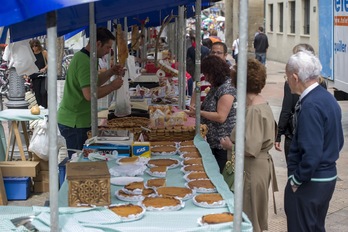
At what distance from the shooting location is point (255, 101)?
4.84 m

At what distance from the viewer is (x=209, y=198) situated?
381 cm

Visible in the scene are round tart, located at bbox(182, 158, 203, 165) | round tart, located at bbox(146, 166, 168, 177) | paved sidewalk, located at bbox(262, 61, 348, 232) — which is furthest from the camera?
paved sidewalk, located at bbox(262, 61, 348, 232)

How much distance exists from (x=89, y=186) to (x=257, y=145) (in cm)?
152

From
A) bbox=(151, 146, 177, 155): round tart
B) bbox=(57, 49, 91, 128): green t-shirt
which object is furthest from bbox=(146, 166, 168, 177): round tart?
bbox=(57, 49, 91, 128): green t-shirt

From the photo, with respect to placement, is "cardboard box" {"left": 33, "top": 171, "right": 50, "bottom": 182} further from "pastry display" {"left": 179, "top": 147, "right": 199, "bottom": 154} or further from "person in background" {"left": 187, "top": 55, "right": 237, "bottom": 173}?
"pastry display" {"left": 179, "top": 147, "right": 199, "bottom": 154}

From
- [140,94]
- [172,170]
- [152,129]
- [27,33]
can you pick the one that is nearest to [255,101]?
[172,170]

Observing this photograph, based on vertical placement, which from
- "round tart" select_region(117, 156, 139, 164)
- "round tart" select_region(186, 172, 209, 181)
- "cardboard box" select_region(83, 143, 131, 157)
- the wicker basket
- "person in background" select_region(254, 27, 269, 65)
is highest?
"person in background" select_region(254, 27, 269, 65)

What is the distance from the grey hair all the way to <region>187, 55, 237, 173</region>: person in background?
148 centimetres

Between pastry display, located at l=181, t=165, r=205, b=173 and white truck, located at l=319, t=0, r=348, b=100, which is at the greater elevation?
white truck, located at l=319, t=0, r=348, b=100

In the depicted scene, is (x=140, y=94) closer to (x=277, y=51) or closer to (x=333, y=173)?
(x=333, y=173)

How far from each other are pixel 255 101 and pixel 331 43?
789 cm

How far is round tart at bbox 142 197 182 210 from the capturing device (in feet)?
12.0

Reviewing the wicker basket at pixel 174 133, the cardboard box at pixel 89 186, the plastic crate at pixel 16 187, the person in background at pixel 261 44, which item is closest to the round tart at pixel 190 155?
the wicker basket at pixel 174 133

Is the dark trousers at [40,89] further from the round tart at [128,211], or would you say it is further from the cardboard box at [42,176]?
the round tart at [128,211]
